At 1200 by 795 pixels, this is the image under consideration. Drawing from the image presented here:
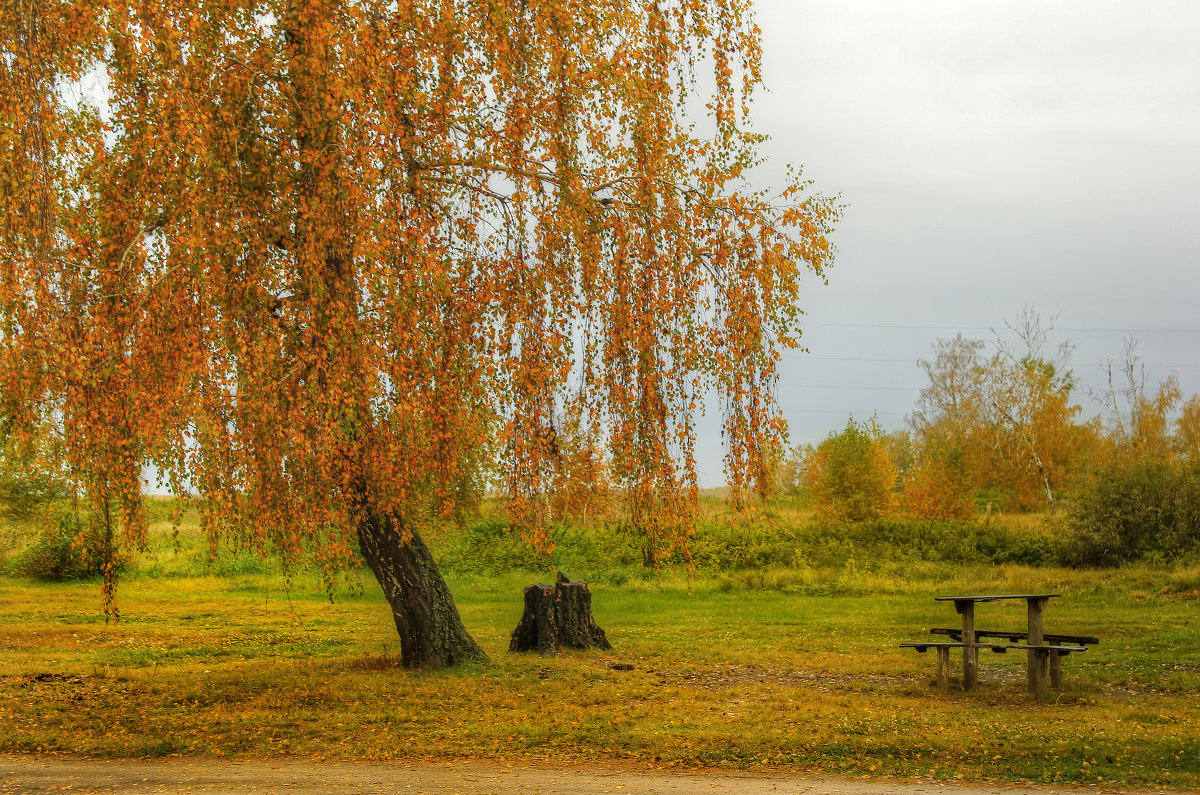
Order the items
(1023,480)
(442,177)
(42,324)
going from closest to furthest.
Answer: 1. (42,324)
2. (442,177)
3. (1023,480)

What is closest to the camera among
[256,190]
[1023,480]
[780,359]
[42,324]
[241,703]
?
[42,324]

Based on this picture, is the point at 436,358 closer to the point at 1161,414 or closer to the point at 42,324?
the point at 42,324

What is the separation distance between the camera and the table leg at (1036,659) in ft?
37.5

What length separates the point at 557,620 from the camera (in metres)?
15.9

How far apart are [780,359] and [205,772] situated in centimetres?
597

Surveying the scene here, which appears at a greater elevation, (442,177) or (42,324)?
(442,177)

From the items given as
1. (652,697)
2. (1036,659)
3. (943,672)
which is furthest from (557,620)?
(1036,659)

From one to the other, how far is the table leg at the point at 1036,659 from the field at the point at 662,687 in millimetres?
291

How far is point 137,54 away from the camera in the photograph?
808 cm

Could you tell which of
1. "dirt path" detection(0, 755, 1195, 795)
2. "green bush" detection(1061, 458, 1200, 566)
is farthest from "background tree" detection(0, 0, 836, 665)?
"green bush" detection(1061, 458, 1200, 566)

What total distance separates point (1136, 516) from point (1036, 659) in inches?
832

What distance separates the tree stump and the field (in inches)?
16.4

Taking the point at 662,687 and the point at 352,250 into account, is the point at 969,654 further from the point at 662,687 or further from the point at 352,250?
the point at 352,250

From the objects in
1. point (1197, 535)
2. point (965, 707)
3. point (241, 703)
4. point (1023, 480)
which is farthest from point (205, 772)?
point (1023, 480)
